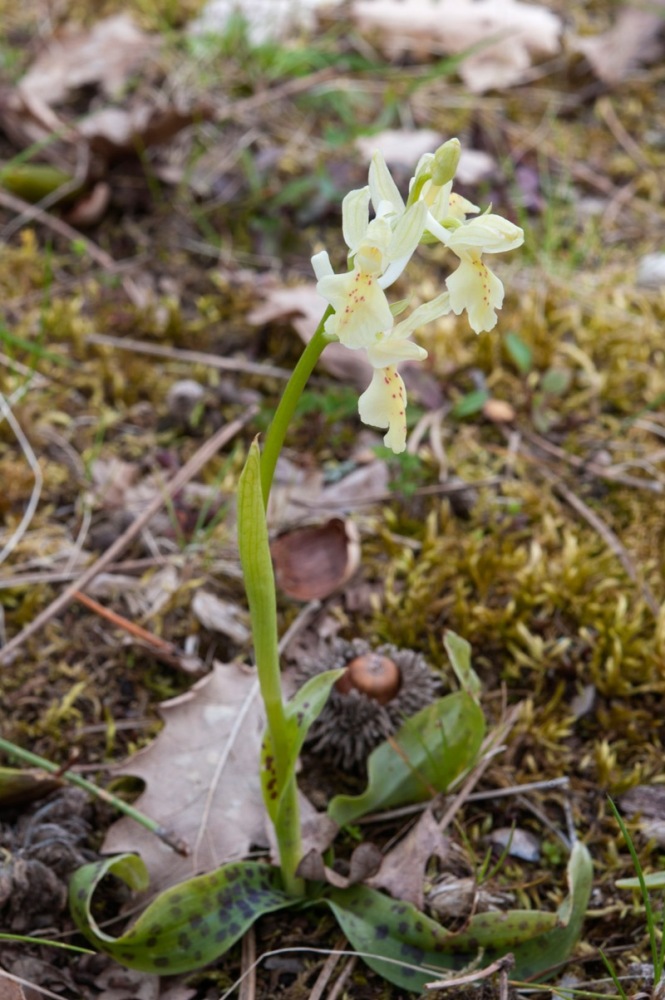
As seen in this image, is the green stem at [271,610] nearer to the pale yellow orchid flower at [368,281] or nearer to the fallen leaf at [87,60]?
the pale yellow orchid flower at [368,281]

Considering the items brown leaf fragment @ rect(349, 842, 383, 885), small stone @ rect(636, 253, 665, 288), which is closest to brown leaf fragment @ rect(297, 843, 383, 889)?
brown leaf fragment @ rect(349, 842, 383, 885)

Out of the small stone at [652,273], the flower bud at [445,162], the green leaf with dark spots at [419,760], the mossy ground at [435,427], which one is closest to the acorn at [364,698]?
the green leaf with dark spots at [419,760]

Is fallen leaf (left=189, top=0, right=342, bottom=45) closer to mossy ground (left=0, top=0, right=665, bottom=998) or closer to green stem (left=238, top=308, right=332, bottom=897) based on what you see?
mossy ground (left=0, top=0, right=665, bottom=998)

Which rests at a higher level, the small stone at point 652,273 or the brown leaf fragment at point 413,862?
the small stone at point 652,273

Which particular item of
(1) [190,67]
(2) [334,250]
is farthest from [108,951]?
(1) [190,67]

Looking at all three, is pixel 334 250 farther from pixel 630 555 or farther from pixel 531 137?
pixel 630 555

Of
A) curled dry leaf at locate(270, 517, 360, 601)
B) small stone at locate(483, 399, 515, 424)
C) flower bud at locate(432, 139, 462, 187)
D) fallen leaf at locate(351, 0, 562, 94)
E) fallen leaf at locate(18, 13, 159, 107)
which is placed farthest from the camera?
fallen leaf at locate(351, 0, 562, 94)

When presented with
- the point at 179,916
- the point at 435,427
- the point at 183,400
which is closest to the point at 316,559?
the point at 435,427
